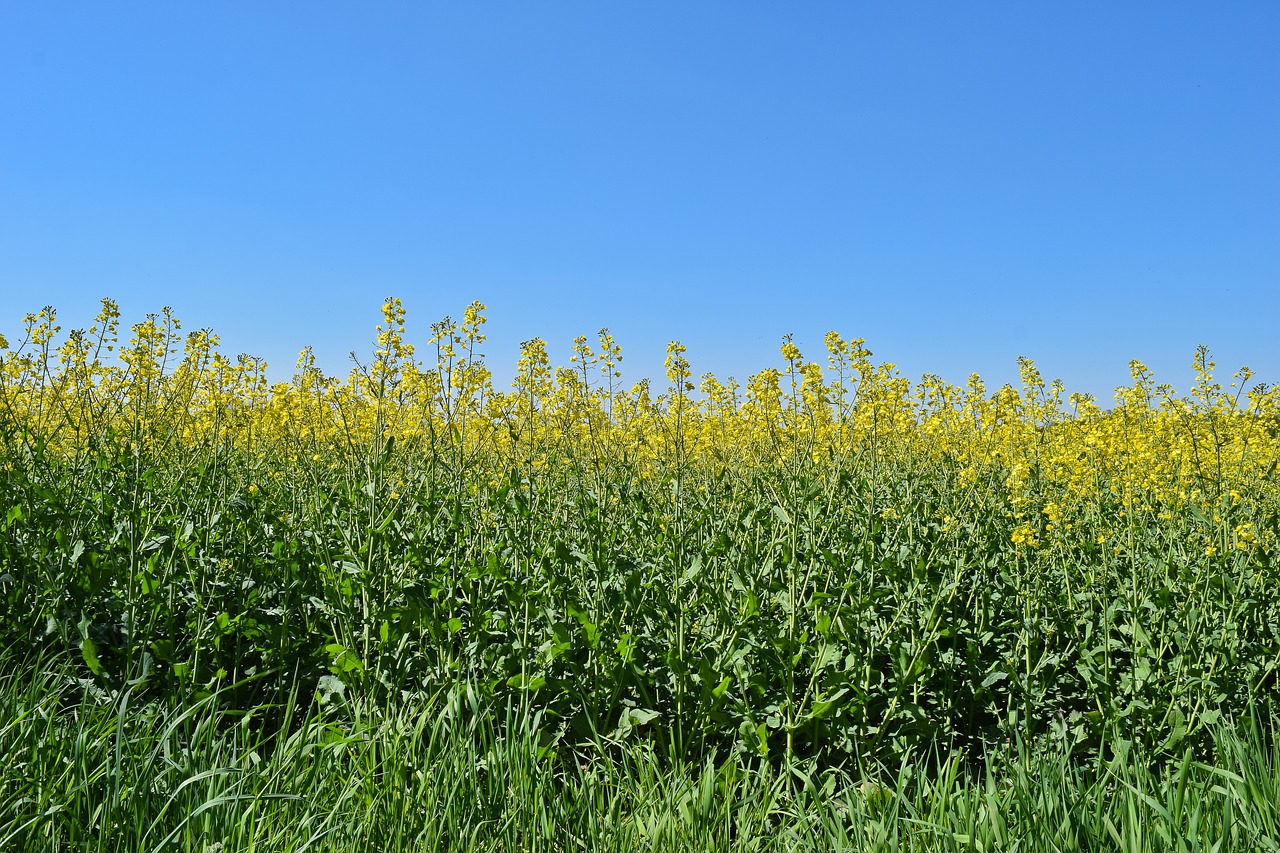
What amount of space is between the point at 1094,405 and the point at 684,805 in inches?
200

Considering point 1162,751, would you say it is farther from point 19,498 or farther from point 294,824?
point 19,498

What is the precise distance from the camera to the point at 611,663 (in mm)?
3078

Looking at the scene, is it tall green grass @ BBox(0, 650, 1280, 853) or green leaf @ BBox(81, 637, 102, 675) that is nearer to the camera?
tall green grass @ BBox(0, 650, 1280, 853)

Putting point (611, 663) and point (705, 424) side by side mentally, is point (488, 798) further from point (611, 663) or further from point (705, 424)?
point (705, 424)

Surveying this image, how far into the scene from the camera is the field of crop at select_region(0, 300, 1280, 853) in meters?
2.41

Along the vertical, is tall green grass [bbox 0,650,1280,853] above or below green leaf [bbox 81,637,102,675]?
below

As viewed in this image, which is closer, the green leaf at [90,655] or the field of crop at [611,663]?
the field of crop at [611,663]

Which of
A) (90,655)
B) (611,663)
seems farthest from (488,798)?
(90,655)

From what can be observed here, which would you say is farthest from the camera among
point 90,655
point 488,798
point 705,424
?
point 705,424

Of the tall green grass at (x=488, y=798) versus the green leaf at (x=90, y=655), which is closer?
the tall green grass at (x=488, y=798)

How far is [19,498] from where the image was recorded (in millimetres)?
3695

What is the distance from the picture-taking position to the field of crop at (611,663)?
241cm

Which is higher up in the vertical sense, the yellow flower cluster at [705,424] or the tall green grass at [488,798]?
the yellow flower cluster at [705,424]

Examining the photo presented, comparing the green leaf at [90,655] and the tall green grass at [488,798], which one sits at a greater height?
the green leaf at [90,655]
